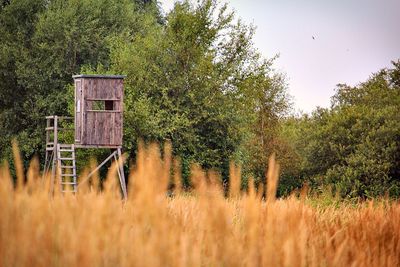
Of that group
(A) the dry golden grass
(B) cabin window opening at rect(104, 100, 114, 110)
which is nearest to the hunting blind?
(B) cabin window opening at rect(104, 100, 114, 110)

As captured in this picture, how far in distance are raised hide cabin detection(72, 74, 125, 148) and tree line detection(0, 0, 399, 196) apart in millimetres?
5479

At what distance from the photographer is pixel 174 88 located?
34.4 metres

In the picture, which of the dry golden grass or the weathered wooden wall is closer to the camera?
the dry golden grass

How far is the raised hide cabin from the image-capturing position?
26013 mm

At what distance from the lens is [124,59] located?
3375 cm

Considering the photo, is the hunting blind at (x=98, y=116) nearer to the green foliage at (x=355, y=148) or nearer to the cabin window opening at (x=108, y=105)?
the cabin window opening at (x=108, y=105)

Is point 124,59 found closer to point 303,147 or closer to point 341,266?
point 303,147

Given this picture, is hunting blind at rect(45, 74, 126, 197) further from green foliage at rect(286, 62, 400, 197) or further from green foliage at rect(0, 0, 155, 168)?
green foliage at rect(286, 62, 400, 197)

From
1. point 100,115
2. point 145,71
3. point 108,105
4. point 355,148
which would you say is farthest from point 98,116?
point 355,148

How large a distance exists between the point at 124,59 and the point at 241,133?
21.7ft

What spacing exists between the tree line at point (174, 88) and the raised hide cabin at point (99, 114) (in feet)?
18.0

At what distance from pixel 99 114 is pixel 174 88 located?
8644 mm

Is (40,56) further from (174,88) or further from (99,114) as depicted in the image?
(99,114)

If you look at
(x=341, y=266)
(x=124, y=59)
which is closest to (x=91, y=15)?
(x=124, y=59)
